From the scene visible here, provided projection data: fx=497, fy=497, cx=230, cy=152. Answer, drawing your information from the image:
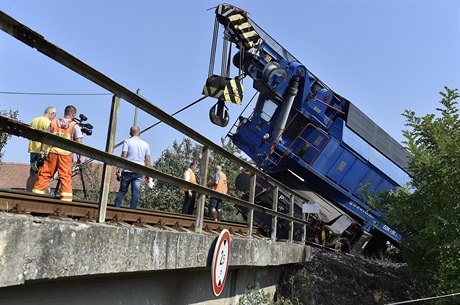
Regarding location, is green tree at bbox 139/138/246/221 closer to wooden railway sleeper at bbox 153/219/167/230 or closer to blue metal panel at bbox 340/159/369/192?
wooden railway sleeper at bbox 153/219/167/230

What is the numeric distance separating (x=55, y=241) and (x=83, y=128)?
10.5 feet

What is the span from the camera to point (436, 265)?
7344mm

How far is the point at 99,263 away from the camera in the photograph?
307 cm

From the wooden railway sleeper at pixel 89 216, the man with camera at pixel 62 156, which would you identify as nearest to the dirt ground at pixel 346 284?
the man with camera at pixel 62 156

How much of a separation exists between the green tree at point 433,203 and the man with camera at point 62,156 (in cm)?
483

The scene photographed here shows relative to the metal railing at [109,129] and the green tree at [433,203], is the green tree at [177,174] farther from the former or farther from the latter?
the green tree at [433,203]

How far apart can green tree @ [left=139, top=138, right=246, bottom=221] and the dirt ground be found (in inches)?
102

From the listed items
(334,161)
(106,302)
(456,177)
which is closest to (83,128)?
(106,302)

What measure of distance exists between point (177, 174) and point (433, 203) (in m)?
17.3

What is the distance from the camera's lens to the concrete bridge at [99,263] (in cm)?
252

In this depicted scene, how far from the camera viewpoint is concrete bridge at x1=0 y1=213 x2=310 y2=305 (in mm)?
2516

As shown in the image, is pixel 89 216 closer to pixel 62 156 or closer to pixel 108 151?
pixel 108 151

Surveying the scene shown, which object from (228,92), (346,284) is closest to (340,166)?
(228,92)

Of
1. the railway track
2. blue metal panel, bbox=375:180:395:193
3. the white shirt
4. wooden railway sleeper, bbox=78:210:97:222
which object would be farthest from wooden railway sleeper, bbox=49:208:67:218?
blue metal panel, bbox=375:180:395:193
